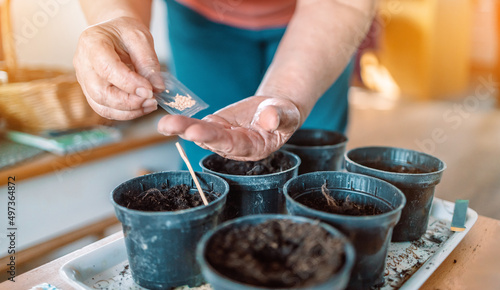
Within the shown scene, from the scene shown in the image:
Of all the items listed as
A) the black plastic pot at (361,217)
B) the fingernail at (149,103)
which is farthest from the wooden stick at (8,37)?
the black plastic pot at (361,217)

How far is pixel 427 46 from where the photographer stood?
3.90m

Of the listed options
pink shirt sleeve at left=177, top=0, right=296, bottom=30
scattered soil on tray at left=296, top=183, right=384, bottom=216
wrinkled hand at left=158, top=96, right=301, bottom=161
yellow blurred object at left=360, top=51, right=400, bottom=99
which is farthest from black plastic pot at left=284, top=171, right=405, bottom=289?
yellow blurred object at left=360, top=51, right=400, bottom=99

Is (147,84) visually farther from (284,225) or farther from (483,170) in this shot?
(483,170)

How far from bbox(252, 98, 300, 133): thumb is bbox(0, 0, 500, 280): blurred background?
1091mm

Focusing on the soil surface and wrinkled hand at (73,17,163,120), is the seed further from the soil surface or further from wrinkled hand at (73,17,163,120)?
the soil surface

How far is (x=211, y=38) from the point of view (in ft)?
4.50

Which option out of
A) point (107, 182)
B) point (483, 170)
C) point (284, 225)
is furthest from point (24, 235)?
point (483, 170)

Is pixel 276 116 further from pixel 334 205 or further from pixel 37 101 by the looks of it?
pixel 37 101

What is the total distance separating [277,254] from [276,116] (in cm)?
30

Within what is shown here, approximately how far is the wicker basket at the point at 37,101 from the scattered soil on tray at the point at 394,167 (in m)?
1.29

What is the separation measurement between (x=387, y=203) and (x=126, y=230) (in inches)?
19.3

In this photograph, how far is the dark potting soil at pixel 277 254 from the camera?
531 mm

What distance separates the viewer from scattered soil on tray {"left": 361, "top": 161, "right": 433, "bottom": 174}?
1011mm

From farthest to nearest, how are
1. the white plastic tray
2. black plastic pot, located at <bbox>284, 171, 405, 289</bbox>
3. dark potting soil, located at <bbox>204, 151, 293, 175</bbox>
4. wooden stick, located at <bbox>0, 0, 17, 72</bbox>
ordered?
1. wooden stick, located at <bbox>0, 0, 17, 72</bbox>
2. dark potting soil, located at <bbox>204, 151, 293, 175</bbox>
3. the white plastic tray
4. black plastic pot, located at <bbox>284, 171, 405, 289</bbox>
